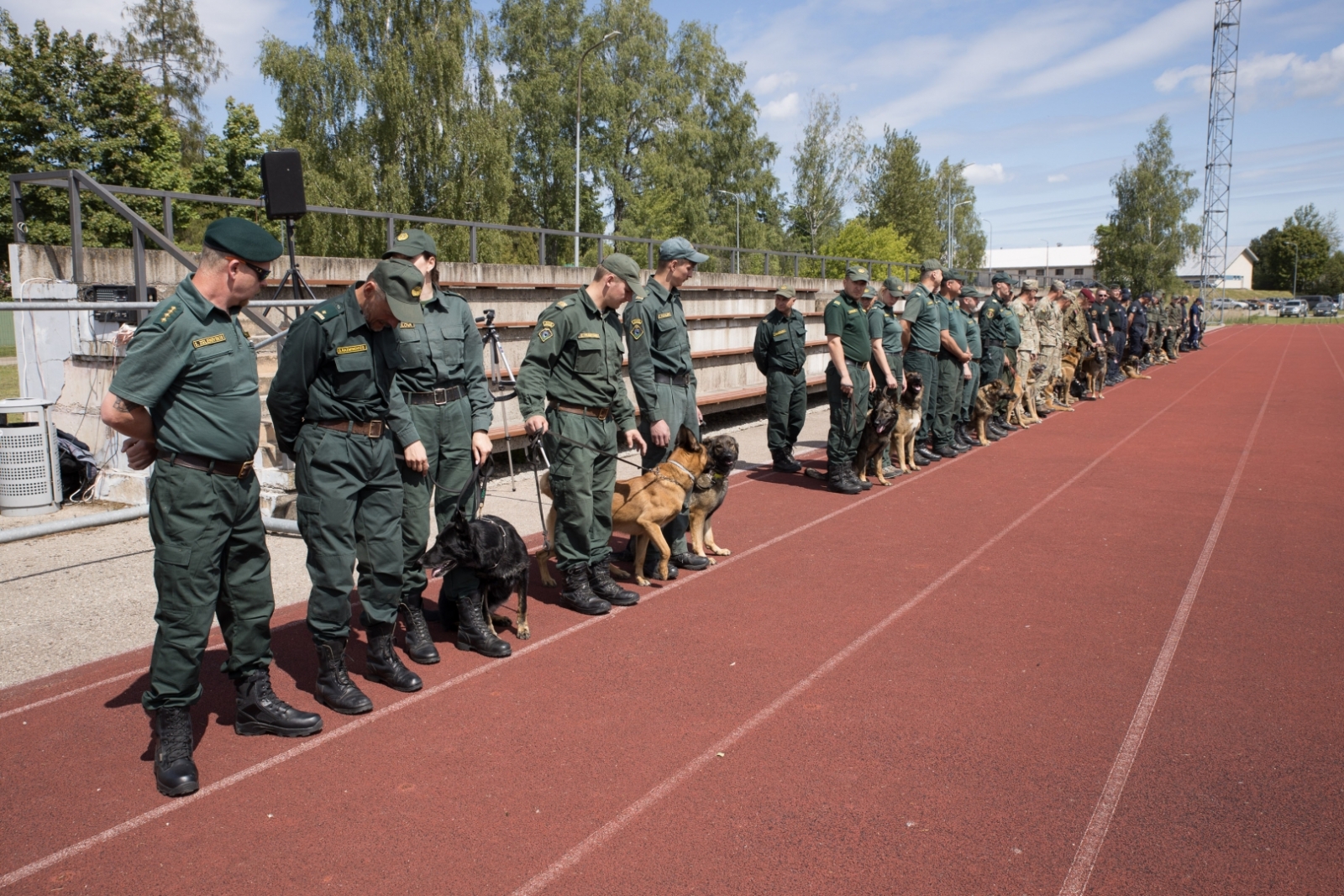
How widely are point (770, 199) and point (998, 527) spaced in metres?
49.0

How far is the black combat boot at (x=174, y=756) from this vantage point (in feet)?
11.8

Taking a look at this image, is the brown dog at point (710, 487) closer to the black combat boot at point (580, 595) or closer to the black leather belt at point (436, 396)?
the black combat boot at point (580, 595)

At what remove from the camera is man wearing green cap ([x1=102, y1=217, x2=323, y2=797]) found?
3.50 meters

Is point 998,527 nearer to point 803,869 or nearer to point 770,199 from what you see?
point 803,869

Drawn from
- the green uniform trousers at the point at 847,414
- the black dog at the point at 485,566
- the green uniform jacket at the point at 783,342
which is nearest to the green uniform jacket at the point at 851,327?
the green uniform trousers at the point at 847,414

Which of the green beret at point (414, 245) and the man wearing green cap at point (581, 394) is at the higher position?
the green beret at point (414, 245)

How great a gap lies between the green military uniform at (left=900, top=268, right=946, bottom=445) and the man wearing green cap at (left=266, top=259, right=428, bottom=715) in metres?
7.49

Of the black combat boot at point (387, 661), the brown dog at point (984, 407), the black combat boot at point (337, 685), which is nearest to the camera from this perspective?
the black combat boot at point (337, 685)

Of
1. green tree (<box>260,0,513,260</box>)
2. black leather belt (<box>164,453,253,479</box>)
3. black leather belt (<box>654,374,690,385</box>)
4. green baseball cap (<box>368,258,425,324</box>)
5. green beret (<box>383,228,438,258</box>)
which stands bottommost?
black leather belt (<box>164,453,253,479</box>)

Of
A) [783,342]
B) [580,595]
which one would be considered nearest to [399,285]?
[580,595]

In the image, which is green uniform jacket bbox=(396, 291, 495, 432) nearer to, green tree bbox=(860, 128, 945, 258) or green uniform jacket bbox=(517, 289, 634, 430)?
green uniform jacket bbox=(517, 289, 634, 430)

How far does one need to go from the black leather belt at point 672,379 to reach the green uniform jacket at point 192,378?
10.9 ft

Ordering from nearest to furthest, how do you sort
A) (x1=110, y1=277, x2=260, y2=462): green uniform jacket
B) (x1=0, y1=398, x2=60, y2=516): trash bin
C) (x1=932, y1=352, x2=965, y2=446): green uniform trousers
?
(x1=110, y1=277, x2=260, y2=462): green uniform jacket
(x1=0, y1=398, x2=60, y2=516): trash bin
(x1=932, y1=352, x2=965, y2=446): green uniform trousers

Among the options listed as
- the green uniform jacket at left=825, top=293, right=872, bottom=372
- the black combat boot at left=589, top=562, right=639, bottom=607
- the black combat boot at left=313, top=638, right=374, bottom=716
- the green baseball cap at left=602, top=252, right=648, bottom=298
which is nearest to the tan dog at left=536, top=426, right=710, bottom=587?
the black combat boot at left=589, top=562, right=639, bottom=607
